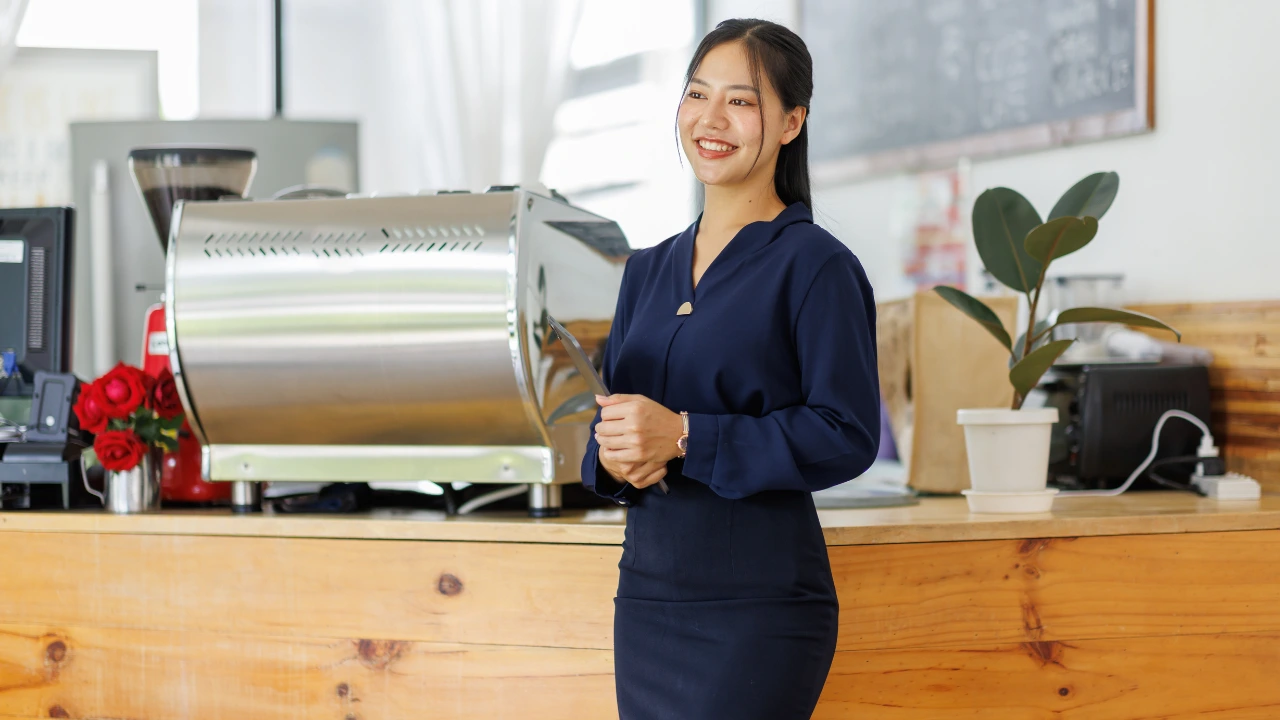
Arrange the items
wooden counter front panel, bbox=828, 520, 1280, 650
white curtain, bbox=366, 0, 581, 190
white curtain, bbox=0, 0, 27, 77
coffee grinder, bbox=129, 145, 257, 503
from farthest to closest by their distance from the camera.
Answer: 1. white curtain, bbox=366, 0, 581, 190
2. white curtain, bbox=0, 0, 27, 77
3. coffee grinder, bbox=129, 145, 257, 503
4. wooden counter front panel, bbox=828, 520, 1280, 650

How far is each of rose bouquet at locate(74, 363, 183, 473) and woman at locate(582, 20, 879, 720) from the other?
0.88 meters

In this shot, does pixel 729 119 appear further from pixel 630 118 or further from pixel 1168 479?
pixel 630 118

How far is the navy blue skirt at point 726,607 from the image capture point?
3.33 ft

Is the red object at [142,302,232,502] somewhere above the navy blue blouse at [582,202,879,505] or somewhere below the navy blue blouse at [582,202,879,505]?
below

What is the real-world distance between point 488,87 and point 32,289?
70.3 inches

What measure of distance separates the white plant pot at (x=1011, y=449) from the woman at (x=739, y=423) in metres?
0.60

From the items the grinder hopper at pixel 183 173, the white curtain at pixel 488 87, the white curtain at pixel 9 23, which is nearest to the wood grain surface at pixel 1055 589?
the grinder hopper at pixel 183 173

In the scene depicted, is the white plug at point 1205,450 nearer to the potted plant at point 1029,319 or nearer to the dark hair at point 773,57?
the potted plant at point 1029,319

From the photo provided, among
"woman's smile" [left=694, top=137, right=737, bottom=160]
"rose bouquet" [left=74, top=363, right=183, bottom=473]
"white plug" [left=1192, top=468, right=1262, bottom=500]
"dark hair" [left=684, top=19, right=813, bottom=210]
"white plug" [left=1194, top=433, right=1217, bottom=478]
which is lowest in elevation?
"white plug" [left=1192, top=468, right=1262, bottom=500]

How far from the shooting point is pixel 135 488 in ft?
5.58

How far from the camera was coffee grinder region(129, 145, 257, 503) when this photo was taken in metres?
1.78

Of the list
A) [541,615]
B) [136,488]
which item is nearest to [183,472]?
[136,488]

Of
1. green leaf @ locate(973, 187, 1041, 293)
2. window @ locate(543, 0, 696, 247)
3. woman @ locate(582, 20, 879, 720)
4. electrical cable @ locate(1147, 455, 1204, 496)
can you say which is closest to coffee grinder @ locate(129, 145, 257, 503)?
woman @ locate(582, 20, 879, 720)

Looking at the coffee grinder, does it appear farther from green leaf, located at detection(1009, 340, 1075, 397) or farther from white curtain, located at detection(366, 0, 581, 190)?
white curtain, located at detection(366, 0, 581, 190)
